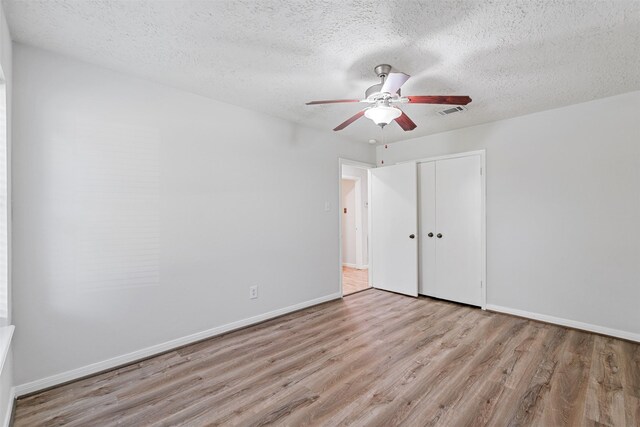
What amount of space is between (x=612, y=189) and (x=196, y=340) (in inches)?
172

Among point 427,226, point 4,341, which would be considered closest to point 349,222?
point 427,226

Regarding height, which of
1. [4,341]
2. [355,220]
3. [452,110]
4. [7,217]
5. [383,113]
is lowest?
[4,341]

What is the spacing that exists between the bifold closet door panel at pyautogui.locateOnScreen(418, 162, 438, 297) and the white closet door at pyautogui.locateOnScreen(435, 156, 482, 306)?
61 millimetres

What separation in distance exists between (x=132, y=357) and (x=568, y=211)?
449cm

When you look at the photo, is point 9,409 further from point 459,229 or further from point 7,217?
point 459,229

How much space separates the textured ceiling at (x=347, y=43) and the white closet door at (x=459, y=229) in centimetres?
121

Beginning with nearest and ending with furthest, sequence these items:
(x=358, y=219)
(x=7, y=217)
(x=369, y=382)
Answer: (x=7, y=217) < (x=369, y=382) < (x=358, y=219)

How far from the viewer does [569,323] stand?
10.5 ft

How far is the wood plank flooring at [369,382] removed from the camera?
1.84 m

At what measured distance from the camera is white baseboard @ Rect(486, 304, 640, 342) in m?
2.88

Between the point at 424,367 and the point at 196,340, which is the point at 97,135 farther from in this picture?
the point at 424,367

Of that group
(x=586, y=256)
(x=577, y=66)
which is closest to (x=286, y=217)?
(x=577, y=66)

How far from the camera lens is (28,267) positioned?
2.04m

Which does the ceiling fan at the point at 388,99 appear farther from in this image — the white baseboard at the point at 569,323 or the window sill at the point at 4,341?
the white baseboard at the point at 569,323
